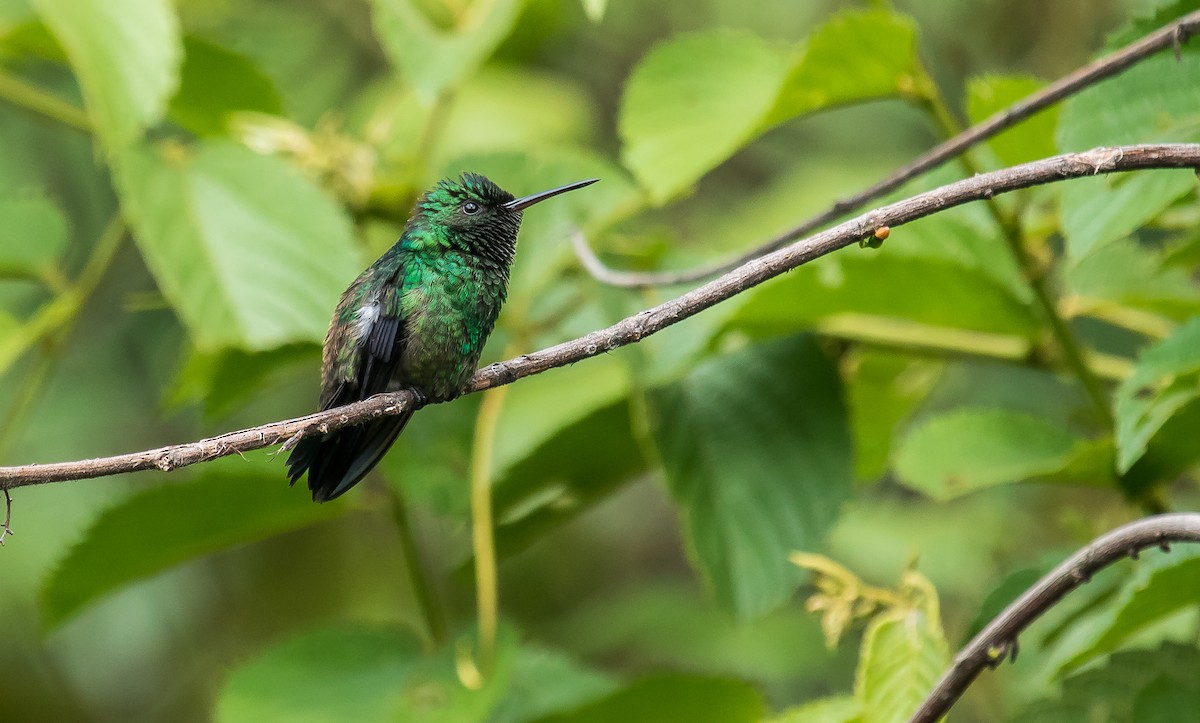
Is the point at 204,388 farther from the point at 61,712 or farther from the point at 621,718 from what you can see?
the point at 61,712

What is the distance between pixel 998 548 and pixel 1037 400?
0.66m

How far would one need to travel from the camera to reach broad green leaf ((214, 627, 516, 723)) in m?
2.61

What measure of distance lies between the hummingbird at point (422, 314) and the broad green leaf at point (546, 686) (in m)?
0.86

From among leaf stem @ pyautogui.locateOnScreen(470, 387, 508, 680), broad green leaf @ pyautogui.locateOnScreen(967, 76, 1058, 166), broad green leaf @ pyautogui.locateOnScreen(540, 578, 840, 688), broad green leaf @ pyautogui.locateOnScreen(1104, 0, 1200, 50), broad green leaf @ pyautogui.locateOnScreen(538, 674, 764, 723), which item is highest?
broad green leaf @ pyautogui.locateOnScreen(1104, 0, 1200, 50)

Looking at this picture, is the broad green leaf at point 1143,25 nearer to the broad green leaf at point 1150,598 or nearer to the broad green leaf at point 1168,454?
the broad green leaf at point 1168,454

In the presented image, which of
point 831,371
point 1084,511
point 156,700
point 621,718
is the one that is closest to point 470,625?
point 621,718

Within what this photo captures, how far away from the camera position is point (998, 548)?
16.4ft

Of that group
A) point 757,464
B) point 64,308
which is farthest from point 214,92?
point 757,464

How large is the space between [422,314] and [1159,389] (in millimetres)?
1396

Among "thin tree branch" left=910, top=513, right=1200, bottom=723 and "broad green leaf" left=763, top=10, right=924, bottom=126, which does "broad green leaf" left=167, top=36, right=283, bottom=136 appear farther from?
"thin tree branch" left=910, top=513, right=1200, bottom=723

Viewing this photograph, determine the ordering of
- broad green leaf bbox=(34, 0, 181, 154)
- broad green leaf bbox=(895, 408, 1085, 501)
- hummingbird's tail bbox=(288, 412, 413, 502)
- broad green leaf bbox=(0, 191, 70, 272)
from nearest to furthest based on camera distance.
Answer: hummingbird's tail bbox=(288, 412, 413, 502) → broad green leaf bbox=(34, 0, 181, 154) → broad green leaf bbox=(895, 408, 1085, 501) → broad green leaf bbox=(0, 191, 70, 272)

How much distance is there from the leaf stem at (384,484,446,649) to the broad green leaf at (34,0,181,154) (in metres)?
1.05

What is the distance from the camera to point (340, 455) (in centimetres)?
210

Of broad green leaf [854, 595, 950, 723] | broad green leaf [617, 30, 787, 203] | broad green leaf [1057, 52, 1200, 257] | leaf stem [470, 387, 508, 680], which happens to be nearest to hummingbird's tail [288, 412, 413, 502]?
leaf stem [470, 387, 508, 680]
